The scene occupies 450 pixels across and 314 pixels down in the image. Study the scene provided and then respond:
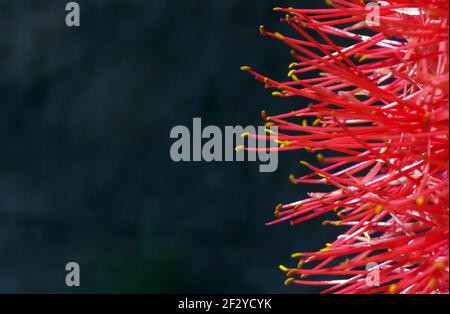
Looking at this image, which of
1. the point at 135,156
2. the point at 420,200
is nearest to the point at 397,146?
the point at 420,200

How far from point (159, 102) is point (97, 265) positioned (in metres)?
0.42

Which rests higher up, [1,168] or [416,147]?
[1,168]

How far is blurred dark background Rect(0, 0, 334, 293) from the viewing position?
1.67 metres

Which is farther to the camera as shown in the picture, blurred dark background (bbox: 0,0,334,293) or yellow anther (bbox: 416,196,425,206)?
blurred dark background (bbox: 0,0,334,293)

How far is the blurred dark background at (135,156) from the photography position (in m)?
1.67

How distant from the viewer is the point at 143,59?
171 cm

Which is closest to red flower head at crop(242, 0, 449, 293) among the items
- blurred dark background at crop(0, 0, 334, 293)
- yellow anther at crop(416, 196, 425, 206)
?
yellow anther at crop(416, 196, 425, 206)

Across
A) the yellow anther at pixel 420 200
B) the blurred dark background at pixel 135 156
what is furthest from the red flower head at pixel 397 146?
the blurred dark background at pixel 135 156

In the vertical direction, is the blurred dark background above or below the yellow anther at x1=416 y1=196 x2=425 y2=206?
above

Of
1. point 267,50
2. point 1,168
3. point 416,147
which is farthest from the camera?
point 1,168

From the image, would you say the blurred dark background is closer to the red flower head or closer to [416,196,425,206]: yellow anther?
the red flower head

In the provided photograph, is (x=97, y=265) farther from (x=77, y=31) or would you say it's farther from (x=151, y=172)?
(x=77, y=31)

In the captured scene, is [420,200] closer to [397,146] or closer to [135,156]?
[397,146]

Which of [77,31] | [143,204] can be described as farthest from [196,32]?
[143,204]
